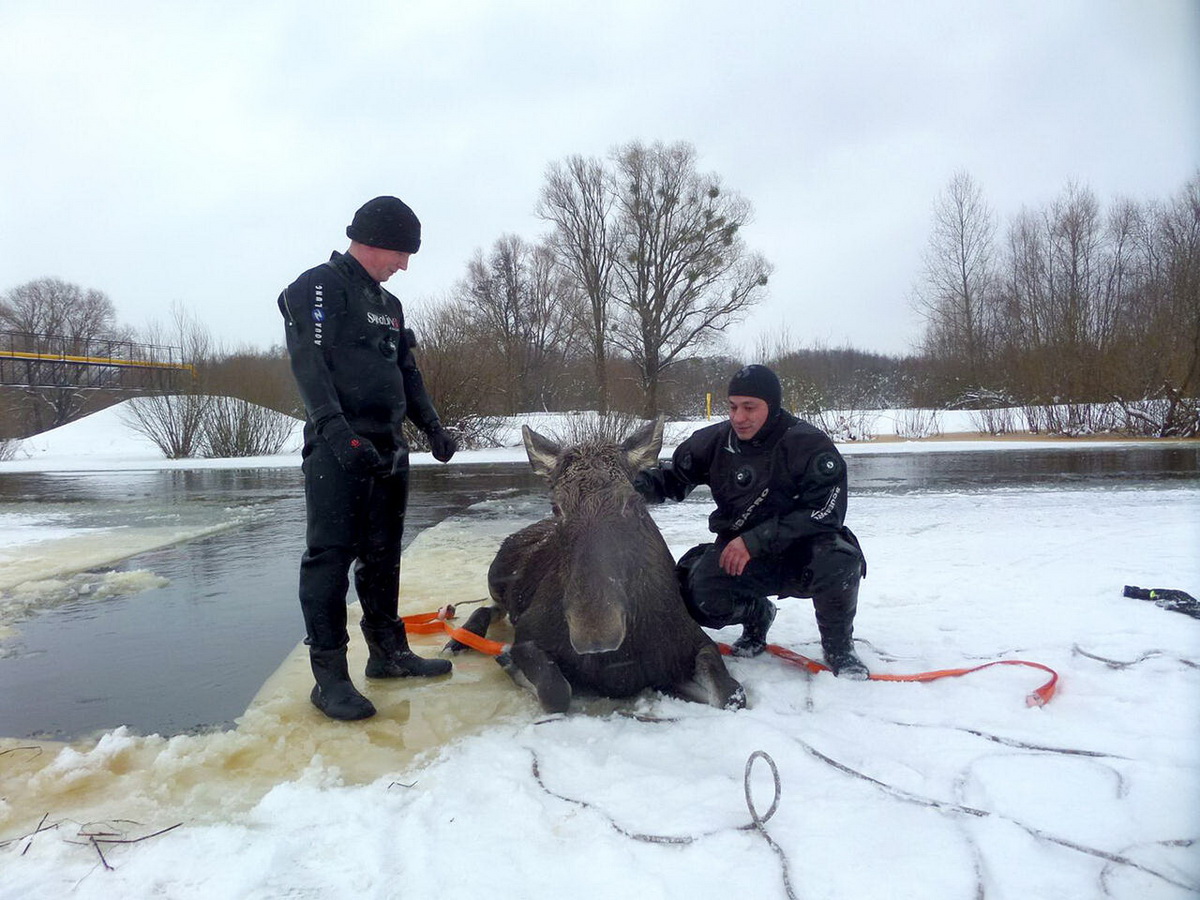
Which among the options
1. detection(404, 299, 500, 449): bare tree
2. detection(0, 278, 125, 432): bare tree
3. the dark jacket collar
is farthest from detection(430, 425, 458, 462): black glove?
detection(0, 278, 125, 432): bare tree

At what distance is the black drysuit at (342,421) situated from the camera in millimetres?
3258

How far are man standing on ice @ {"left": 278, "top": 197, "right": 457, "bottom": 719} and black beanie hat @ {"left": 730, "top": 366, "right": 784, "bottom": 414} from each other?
1.69 meters

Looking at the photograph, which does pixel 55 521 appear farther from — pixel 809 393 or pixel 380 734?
pixel 809 393

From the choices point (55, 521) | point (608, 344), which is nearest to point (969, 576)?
point (55, 521)

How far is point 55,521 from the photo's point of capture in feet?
31.7

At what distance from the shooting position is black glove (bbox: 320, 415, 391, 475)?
3.07m

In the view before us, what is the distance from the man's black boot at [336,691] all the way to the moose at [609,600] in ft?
2.56

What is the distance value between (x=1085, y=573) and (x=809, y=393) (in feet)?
64.4

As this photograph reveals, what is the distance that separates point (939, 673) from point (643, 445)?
72.3 inches

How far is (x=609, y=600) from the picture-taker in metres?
2.86

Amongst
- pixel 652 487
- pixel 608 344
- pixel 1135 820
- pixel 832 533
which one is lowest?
pixel 1135 820

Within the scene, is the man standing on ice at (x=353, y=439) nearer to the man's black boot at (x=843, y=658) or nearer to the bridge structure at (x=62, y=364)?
the man's black boot at (x=843, y=658)

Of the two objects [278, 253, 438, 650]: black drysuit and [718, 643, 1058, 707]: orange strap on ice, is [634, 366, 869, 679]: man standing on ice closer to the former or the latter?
[718, 643, 1058, 707]: orange strap on ice

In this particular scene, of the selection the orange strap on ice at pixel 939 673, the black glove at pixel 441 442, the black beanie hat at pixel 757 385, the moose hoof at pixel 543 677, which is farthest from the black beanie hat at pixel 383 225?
the orange strap on ice at pixel 939 673
